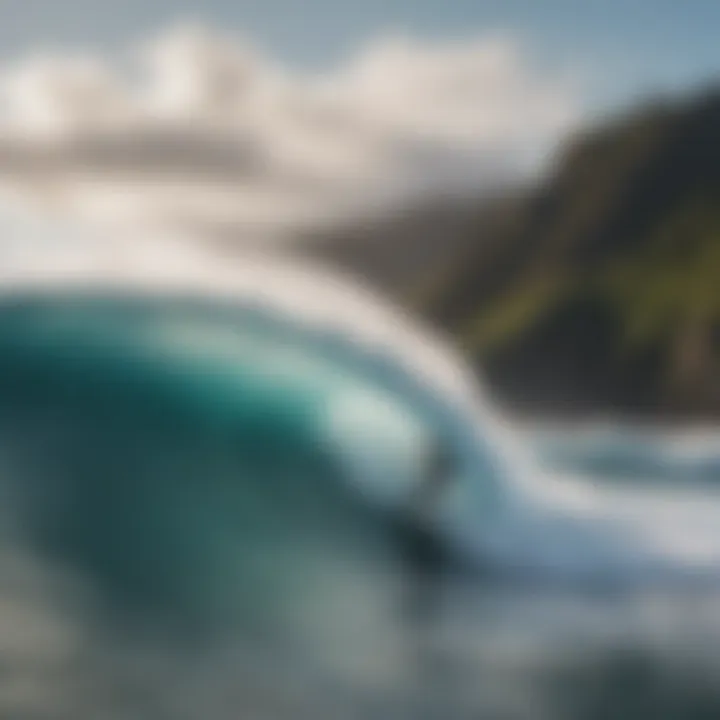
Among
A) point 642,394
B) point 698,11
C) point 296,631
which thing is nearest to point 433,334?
point 642,394

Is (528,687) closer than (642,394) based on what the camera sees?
Yes

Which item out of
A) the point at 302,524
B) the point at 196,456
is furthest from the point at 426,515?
the point at 196,456

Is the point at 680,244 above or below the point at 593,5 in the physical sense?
below

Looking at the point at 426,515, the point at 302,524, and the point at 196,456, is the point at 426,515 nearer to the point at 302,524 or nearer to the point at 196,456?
the point at 302,524

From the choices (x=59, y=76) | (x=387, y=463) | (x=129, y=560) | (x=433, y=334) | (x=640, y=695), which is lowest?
(x=640, y=695)

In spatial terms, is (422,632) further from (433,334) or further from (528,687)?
(433,334)
